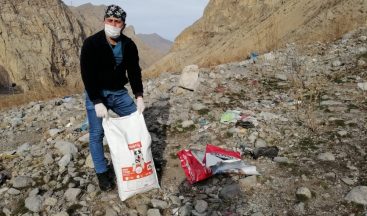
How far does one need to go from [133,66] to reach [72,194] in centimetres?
132

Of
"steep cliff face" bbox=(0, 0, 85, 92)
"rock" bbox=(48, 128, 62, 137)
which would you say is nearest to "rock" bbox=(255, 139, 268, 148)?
"rock" bbox=(48, 128, 62, 137)

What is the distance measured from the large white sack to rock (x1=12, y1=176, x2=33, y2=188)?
1.14 metres

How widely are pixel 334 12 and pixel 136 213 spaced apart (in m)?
9.88

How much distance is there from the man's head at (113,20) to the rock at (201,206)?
160cm

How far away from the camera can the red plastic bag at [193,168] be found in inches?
141

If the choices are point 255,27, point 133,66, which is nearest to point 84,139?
point 133,66

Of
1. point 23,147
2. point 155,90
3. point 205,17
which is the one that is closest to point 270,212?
point 23,147

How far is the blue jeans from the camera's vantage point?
3.38 metres

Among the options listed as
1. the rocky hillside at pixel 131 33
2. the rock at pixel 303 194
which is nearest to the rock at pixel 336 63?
the rock at pixel 303 194

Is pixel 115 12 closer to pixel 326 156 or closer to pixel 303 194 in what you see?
pixel 303 194

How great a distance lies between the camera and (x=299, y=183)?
348 cm

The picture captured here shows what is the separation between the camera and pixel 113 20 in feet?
10.5

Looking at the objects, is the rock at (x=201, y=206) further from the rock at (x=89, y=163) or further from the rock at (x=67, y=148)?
the rock at (x=67, y=148)

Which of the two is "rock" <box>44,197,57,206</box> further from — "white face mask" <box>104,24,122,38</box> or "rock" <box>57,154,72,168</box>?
"white face mask" <box>104,24,122,38</box>
